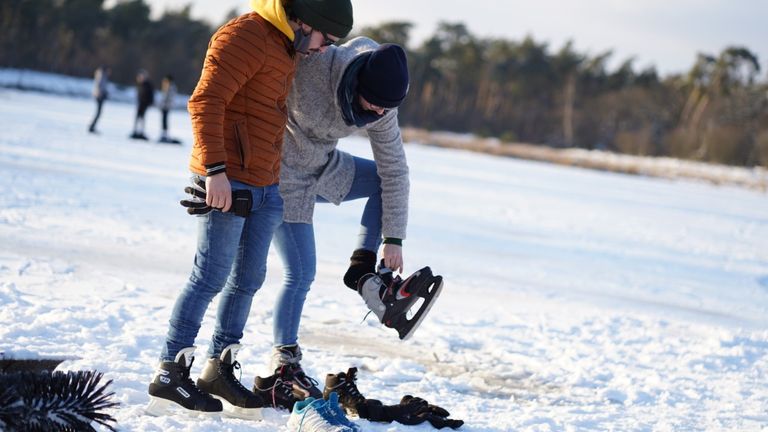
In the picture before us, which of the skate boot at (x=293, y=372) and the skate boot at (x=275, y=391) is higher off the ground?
the skate boot at (x=293, y=372)

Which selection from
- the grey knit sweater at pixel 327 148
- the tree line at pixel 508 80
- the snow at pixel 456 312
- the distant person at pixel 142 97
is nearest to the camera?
the grey knit sweater at pixel 327 148

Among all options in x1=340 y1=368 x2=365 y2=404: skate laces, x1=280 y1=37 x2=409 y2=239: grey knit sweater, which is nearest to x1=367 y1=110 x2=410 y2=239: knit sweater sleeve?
x1=280 y1=37 x2=409 y2=239: grey knit sweater

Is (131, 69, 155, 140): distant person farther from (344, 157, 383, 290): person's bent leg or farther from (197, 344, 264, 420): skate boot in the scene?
(197, 344, 264, 420): skate boot

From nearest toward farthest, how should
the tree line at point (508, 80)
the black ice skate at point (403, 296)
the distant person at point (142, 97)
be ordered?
the black ice skate at point (403, 296), the distant person at point (142, 97), the tree line at point (508, 80)

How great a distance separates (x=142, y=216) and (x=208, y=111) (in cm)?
496

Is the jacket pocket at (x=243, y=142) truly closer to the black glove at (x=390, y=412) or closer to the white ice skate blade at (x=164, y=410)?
the white ice skate blade at (x=164, y=410)

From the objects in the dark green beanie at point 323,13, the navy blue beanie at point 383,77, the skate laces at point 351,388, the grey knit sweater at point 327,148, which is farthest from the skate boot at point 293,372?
the dark green beanie at point 323,13

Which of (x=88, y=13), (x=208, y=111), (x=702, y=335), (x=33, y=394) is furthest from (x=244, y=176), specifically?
(x=88, y=13)

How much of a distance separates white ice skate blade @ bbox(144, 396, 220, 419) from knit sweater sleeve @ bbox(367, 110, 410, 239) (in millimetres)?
961

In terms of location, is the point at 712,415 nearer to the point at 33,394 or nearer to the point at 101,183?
the point at 33,394

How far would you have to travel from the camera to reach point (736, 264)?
964 centimetres

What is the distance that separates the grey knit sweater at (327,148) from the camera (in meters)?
2.98

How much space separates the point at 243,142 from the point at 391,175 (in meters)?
0.70

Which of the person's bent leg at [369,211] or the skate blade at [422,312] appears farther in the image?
the person's bent leg at [369,211]
